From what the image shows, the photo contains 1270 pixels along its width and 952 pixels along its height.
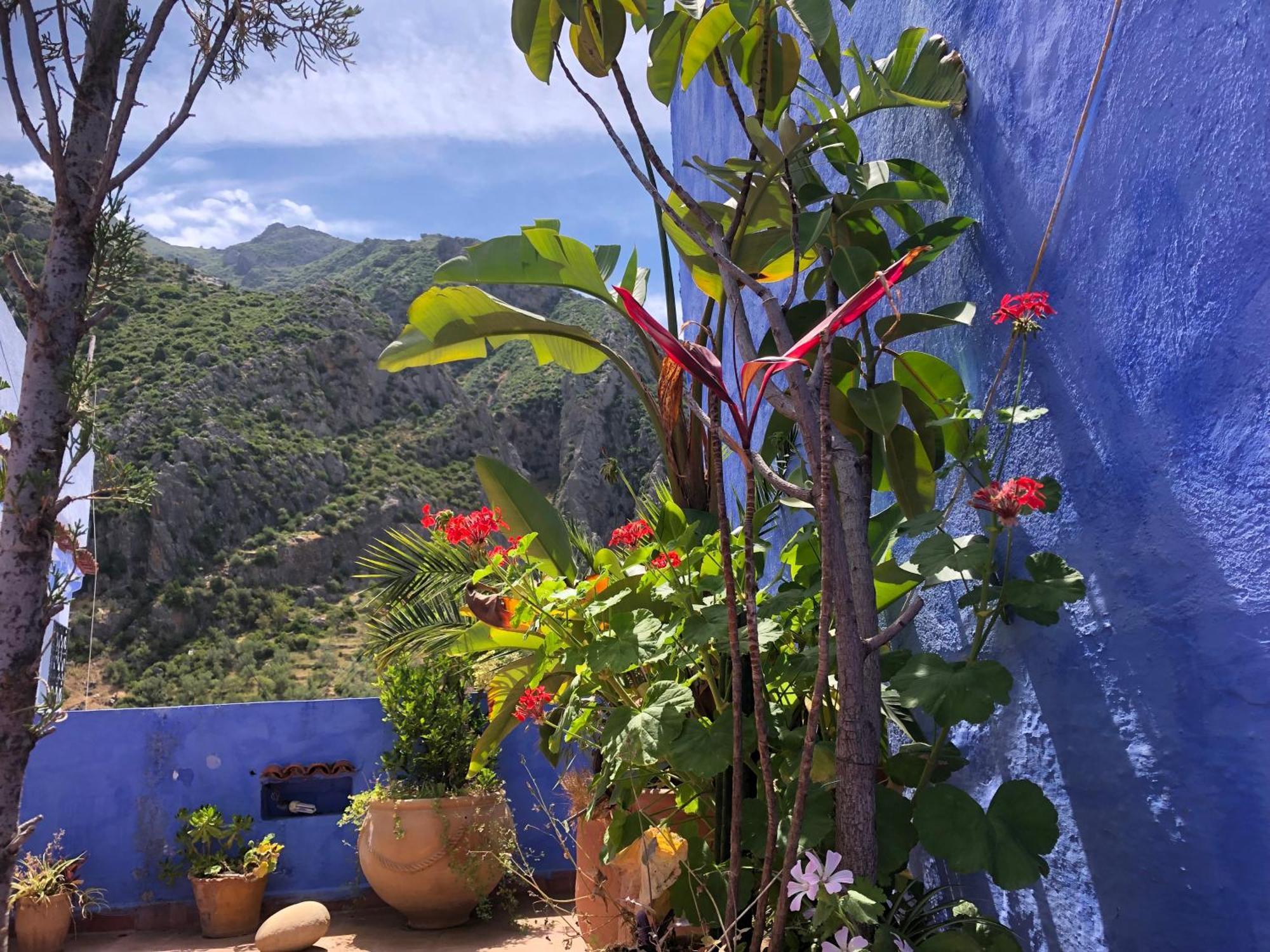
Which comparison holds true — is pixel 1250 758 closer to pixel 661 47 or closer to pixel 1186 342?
pixel 1186 342

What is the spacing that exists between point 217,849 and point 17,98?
16.4 feet

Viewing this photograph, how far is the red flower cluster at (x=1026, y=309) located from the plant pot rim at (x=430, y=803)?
431 centimetres

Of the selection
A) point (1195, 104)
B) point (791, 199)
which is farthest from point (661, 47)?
point (1195, 104)

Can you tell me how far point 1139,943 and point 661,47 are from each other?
2.13 metres

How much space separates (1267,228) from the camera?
1333 millimetres

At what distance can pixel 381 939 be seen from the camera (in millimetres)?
5121

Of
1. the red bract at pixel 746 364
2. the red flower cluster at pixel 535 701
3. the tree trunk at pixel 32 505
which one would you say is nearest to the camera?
the red bract at pixel 746 364

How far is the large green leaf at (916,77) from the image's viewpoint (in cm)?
Answer: 227

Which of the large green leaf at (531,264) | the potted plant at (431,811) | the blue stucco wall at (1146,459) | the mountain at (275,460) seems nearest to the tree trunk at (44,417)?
the large green leaf at (531,264)

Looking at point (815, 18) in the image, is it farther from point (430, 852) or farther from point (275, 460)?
point (275, 460)

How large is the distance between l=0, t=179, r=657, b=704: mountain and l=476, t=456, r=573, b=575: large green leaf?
1374cm

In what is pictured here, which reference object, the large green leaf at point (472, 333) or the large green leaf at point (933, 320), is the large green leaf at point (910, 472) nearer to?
the large green leaf at point (933, 320)

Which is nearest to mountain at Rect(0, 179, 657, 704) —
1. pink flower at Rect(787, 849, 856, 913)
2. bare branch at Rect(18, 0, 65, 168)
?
bare branch at Rect(18, 0, 65, 168)

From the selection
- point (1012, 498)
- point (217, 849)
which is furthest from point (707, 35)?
point (217, 849)
